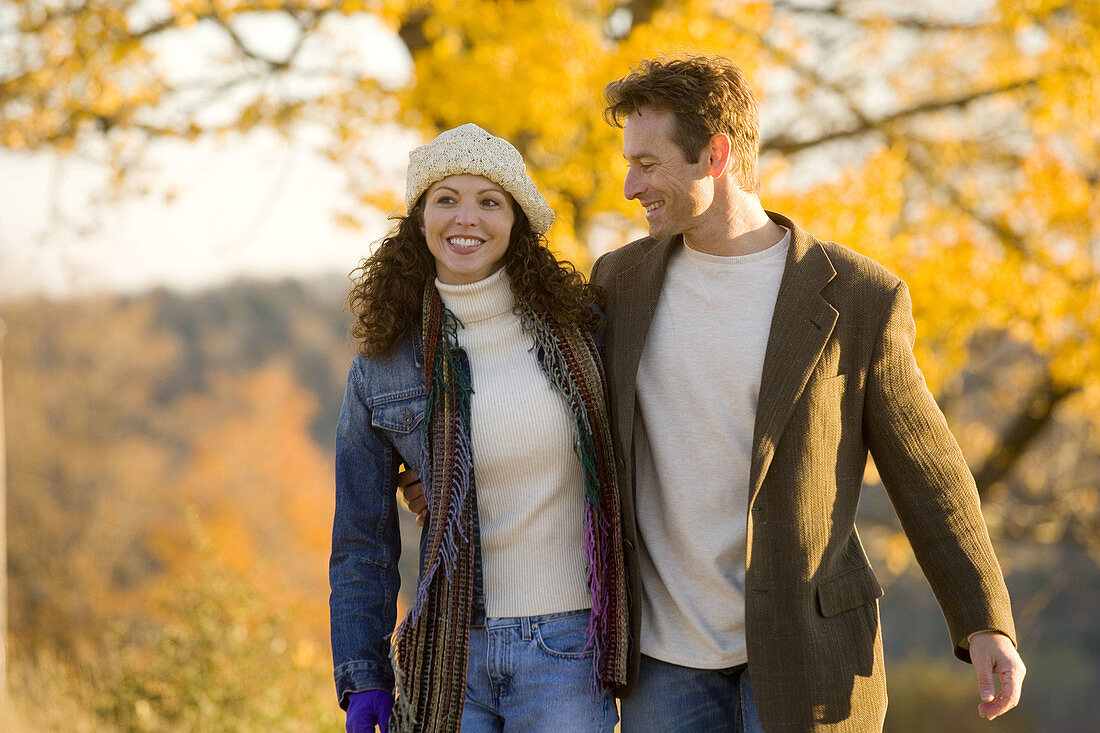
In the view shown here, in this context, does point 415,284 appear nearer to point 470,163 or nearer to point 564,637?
point 470,163

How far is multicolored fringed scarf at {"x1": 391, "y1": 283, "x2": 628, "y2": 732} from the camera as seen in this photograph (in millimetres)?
2279

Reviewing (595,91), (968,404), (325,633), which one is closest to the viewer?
(595,91)

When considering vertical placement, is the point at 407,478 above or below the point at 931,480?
above

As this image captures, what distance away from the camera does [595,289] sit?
103 inches

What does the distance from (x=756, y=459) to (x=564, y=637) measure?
0.58 meters

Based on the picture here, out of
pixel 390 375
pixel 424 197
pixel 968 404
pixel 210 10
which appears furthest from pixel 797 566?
pixel 968 404

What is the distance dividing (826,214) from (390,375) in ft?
9.89

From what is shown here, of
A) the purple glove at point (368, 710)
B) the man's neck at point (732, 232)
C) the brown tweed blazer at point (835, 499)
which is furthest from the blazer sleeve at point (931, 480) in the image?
the purple glove at point (368, 710)

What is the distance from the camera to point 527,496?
235 cm

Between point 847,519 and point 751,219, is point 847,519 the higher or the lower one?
the lower one

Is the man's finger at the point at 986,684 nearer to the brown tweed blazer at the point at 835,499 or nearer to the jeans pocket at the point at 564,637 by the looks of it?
the brown tweed blazer at the point at 835,499

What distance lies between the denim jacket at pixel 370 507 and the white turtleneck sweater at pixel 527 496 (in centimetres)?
14

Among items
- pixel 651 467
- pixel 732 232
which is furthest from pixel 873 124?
pixel 651 467

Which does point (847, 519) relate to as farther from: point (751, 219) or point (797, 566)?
point (751, 219)
